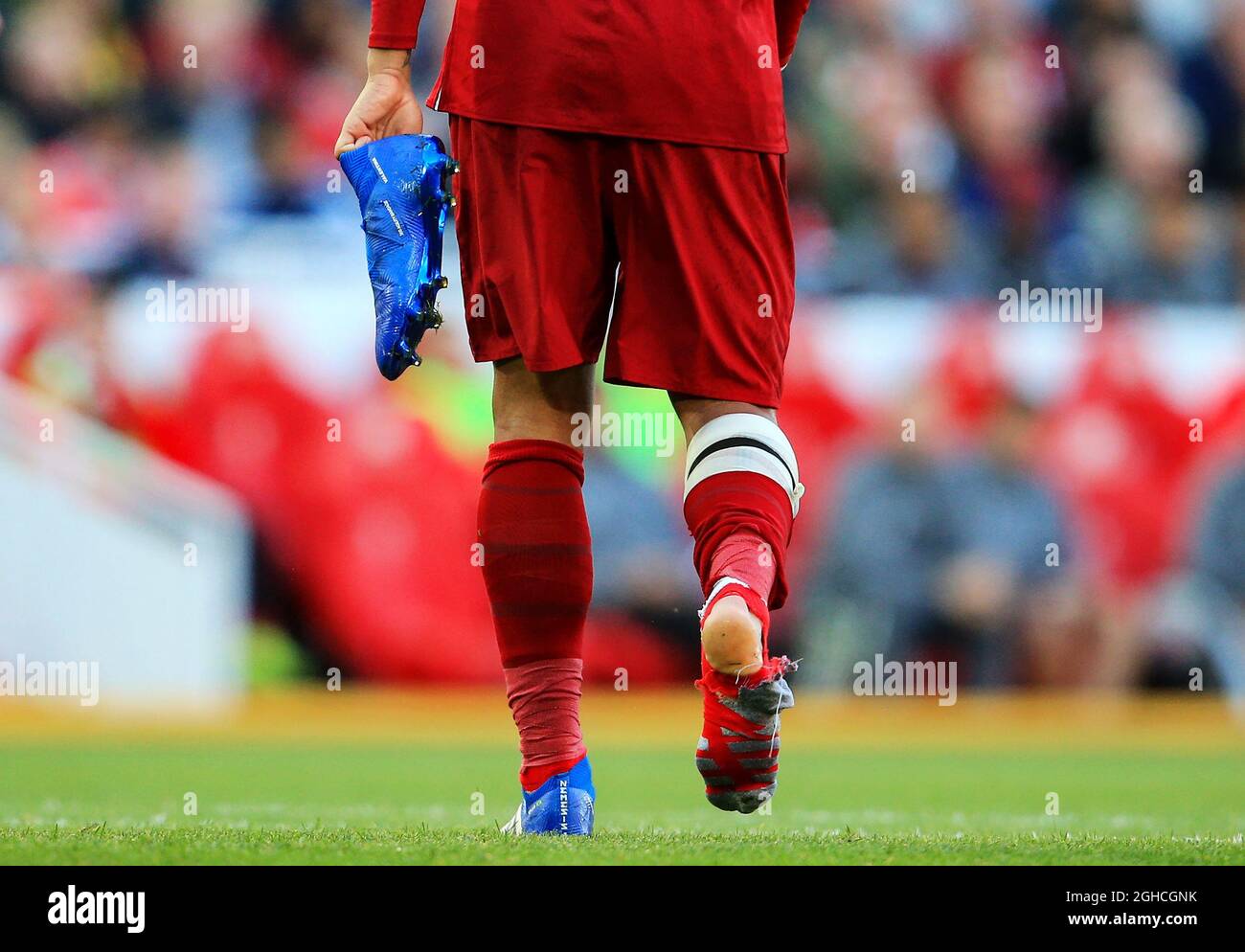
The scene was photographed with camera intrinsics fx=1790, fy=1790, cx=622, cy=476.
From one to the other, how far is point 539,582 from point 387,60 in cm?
81

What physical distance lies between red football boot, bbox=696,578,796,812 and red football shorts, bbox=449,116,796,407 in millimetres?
347

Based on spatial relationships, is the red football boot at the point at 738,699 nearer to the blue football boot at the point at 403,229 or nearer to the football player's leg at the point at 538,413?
the football player's leg at the point at 538,413

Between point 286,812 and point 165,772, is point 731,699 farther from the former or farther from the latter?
point 165,772

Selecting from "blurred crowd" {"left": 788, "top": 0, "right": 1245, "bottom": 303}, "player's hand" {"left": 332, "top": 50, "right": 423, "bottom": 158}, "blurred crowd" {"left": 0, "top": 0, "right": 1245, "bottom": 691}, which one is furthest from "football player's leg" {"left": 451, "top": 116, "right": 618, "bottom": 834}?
"blurred crowd" {"left": 788, "top": 0, "right": 1245, "bottom": 303}

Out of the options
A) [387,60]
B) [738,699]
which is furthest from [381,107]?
[738,699]

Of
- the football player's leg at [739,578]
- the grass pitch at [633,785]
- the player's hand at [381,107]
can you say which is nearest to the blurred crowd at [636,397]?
the grass pitch at [633,785]

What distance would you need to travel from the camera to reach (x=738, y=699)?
2.31 metres

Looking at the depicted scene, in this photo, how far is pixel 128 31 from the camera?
313 inches

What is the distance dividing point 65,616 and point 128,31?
9.10 feet

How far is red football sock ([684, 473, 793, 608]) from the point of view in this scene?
2.41 metres

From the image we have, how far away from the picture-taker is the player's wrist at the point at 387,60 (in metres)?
2.65

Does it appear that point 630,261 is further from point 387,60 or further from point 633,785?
point 633,785
